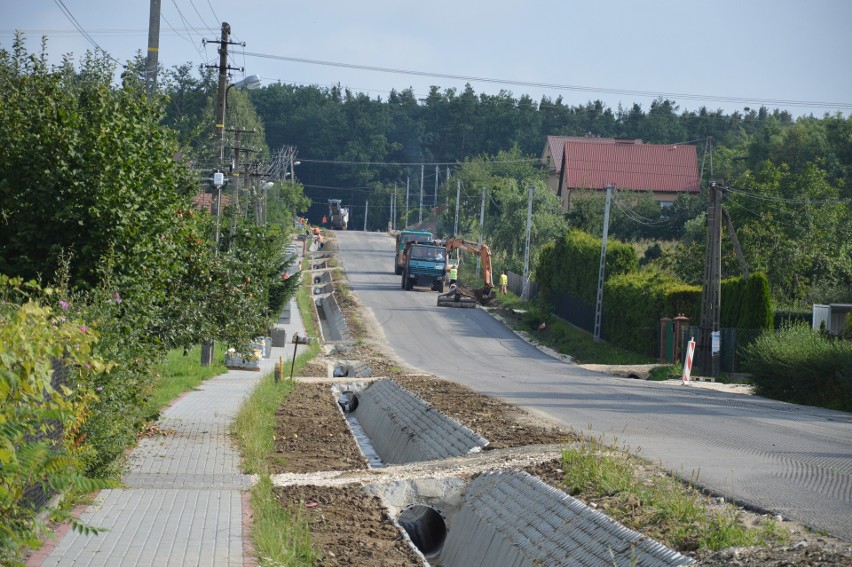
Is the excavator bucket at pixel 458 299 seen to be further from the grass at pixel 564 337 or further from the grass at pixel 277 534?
the grass at pixel 277 534

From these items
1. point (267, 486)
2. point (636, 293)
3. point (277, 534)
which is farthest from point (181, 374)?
point (636, 293)

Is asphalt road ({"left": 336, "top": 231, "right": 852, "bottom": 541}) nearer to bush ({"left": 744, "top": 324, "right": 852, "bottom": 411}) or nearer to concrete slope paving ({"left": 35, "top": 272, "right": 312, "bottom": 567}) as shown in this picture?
bush ({"left": 744, "top": 324, "right": 852, "bottom": 411})

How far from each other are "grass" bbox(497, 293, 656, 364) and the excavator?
5.04 feet

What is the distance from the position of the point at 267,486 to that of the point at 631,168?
86.2 metres

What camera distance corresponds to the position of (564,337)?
46.2 m

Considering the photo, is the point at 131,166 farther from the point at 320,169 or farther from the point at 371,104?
the point at 371,104

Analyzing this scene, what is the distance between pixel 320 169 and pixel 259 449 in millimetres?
135605

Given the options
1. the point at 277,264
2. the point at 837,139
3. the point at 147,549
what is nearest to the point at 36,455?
the point at 147,549

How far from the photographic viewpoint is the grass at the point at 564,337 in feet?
133

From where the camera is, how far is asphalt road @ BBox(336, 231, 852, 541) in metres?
10.8

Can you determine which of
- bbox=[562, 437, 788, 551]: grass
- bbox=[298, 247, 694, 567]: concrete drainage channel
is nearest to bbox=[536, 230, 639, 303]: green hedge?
bbox=[298, 247, 694, 567]: concrete drainage channel

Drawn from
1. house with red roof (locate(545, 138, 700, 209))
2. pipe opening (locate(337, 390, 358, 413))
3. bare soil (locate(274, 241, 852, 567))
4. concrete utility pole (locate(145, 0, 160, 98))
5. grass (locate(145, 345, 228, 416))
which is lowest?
pipe opening (locate(337, 390, 358, 413))

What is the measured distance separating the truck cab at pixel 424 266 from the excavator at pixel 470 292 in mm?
1525

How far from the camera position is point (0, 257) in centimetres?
1339
